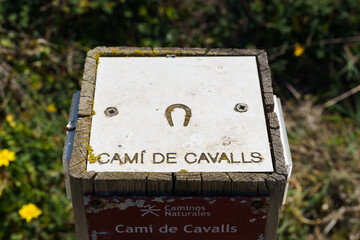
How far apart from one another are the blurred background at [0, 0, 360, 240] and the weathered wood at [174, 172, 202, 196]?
2000 mm

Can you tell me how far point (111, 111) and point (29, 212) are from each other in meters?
1.63

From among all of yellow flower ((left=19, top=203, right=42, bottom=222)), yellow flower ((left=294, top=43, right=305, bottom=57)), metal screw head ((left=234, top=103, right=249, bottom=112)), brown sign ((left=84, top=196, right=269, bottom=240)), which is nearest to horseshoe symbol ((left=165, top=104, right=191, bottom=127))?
metal screw head ((left=234, top=103, right=249, bottom=112))

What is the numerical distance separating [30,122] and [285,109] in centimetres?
220

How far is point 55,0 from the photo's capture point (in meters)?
4.35

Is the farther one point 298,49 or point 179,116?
point 298,49

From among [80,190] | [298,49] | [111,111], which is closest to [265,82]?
[111,111]

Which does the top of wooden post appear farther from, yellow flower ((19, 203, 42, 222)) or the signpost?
yellow flower ((19, 203, 42, 222))

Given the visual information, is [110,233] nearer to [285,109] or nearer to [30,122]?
[30,122]

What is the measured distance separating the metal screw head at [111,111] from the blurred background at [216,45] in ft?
5.91

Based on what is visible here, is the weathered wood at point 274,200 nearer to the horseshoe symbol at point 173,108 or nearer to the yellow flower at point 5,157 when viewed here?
the horseshoe symbol at point 173,108

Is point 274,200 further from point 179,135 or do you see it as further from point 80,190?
point 80,190

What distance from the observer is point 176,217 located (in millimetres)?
1902

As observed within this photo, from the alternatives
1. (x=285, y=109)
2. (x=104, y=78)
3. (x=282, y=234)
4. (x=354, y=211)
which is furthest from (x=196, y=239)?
(x=285, y=109)

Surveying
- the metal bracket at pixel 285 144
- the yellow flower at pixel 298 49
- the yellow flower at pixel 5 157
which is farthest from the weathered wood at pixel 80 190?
the yellow flower at pixel 298 49
